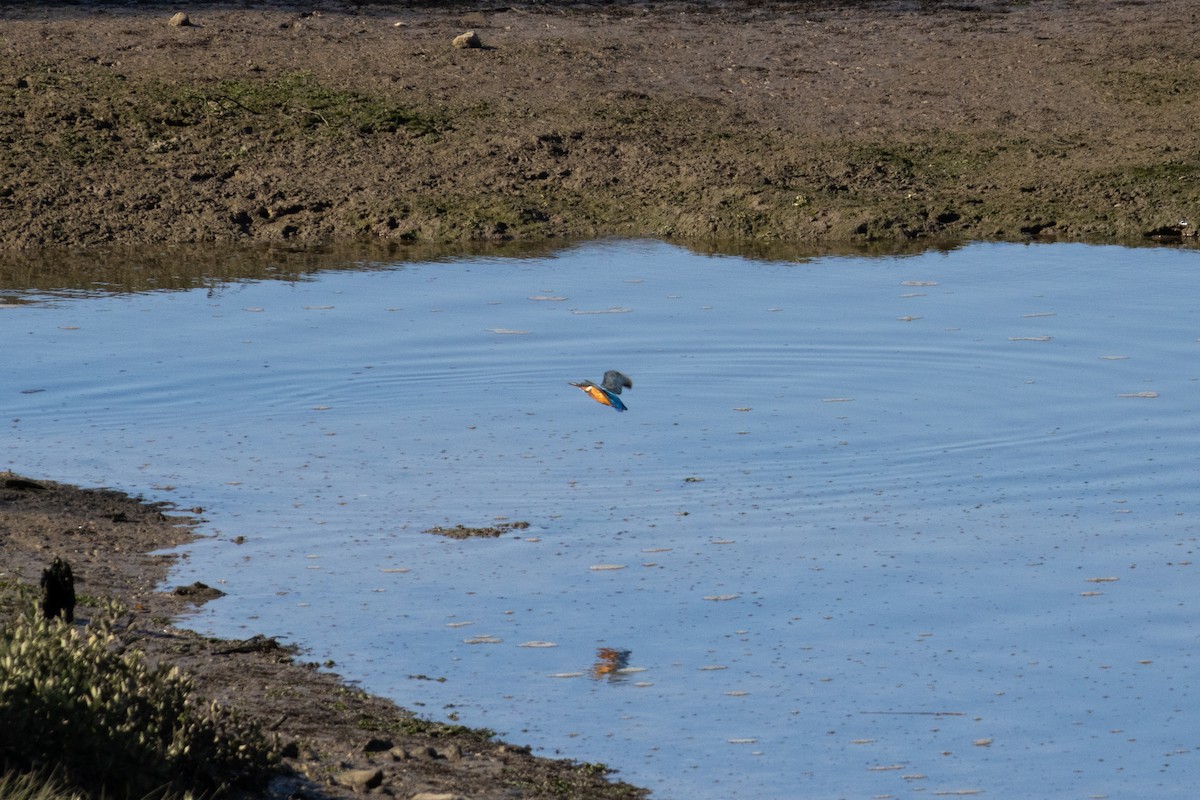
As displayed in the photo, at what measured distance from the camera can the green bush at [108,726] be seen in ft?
16.2

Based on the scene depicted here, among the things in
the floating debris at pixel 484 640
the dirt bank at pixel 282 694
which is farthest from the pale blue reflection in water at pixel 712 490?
the dirt bank at pixel 282 694

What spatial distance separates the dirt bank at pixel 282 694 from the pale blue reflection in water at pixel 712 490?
0.18 m

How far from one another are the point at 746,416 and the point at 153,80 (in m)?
9.29

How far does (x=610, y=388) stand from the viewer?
879 centimetres

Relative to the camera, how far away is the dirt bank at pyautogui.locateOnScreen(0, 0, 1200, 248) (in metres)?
15.6

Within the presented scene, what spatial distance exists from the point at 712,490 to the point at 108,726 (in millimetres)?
4231

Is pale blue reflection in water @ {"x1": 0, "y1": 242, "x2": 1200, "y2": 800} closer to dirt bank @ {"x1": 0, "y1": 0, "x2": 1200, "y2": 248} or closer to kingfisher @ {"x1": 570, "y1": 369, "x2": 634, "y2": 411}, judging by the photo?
kingfisher @ {"x1": 570, "y1": 369, "x2": 634, "y2": 411}

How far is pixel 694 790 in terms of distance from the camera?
18.4 feet

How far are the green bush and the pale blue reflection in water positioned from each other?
1.12m

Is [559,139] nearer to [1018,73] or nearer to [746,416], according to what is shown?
[1018,73]

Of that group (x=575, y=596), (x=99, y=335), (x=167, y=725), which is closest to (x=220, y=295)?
(x=99, y=335)

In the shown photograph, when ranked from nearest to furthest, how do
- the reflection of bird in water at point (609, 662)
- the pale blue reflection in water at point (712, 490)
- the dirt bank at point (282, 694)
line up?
the dirt bank at point (282, 694), the pale blue reflection in water at point (712, 490), the reflection of bird in water at point (609, 662)

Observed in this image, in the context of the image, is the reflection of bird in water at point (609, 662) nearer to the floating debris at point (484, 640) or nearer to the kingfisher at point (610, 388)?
the floating debris at point (484, 640)

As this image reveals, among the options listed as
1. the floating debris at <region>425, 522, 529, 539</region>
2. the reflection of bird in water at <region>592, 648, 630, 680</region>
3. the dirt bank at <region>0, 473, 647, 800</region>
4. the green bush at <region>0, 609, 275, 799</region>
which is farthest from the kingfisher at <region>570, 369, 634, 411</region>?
the green bush at <region>0, 609, 275, 799</region>
